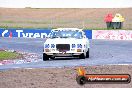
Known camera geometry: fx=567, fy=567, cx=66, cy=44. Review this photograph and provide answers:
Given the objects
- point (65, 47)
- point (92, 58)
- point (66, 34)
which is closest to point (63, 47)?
point (65, 47)

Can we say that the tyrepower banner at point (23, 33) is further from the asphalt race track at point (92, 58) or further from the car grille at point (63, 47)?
the car grille at point (63, 47)

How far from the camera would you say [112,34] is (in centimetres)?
4228

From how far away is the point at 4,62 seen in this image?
21594 mm

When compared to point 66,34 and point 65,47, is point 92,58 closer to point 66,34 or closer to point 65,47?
point 66,34

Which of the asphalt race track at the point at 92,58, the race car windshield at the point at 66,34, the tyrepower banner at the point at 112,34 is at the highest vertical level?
the race car windshield at the point at 66,34

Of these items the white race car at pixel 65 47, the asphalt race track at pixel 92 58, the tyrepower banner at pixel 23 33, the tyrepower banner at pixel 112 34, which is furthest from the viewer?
the tyrepower banner at pixel 23 33

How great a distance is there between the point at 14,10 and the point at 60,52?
5965 cm

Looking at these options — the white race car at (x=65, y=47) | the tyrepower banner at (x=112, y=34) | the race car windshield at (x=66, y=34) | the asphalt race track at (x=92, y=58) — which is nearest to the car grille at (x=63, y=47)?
the white race car at (x=65, y=47)

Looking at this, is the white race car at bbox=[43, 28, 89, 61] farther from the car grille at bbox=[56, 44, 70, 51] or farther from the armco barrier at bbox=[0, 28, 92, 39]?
the armco barrier at bbox=[0, 28, 92, 39]

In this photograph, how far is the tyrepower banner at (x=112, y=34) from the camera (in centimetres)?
4169

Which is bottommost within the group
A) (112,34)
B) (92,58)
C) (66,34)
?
(92,58)

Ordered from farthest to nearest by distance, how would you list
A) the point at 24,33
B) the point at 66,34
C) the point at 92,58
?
the point at 24,33 → the point at 92,58 → the point at 66,34

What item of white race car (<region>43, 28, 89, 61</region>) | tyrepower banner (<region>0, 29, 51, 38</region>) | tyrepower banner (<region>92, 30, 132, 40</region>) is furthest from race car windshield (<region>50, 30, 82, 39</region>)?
tyrepower banner (<region>0, 29, 51, 38</region>)
